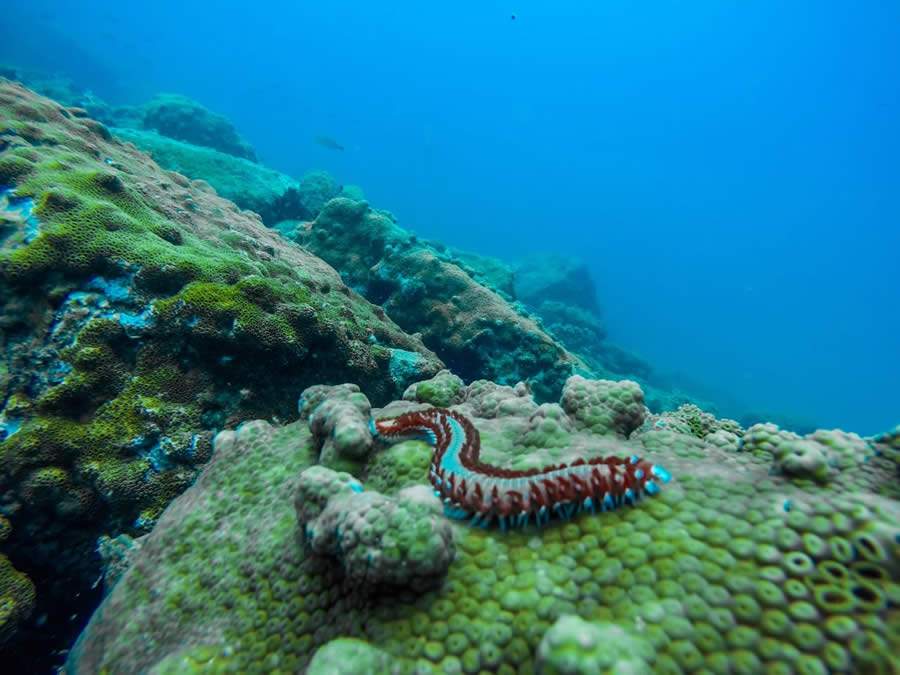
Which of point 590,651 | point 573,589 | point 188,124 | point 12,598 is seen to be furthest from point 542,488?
point 188,124

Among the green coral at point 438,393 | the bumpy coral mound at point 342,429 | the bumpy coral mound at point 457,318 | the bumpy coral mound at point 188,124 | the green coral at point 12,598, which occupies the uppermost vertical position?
the bumpy coral mound at point 188,124

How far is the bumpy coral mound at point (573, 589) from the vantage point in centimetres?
185

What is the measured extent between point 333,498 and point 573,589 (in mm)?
1493

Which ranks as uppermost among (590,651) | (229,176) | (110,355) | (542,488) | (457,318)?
(229,176)

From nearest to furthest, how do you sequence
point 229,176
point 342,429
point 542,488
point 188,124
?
point 542,488, point 342,429, point 229,176, point 188,124

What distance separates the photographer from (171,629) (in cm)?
297

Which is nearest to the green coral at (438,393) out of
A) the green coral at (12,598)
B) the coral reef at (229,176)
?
the green coral at (12,598)

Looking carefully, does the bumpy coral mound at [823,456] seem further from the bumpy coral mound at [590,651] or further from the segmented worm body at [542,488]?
the bumpy coral mound at [590,651]

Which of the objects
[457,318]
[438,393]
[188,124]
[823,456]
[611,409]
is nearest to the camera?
[823,456]

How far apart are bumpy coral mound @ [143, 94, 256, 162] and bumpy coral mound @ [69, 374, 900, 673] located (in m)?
27.0

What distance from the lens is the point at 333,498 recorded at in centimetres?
267

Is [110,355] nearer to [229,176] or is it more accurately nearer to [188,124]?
[229,176]

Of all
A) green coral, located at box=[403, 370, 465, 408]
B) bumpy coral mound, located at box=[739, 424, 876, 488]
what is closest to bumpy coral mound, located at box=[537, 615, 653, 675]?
bumpy coral mound, located at box=[739, 424, 876, 488]

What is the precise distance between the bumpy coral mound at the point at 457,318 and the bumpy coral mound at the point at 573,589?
6285mm
